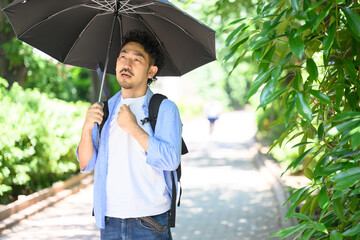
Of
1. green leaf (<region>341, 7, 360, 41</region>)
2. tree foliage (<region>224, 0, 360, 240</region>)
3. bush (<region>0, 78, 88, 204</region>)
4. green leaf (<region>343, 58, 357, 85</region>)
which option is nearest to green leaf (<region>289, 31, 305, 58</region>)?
tree foliage (<region>224, 0, 360, 240</region>)

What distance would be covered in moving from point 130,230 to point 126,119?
61 centimetres

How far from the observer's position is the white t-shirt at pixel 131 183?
307 centimetres

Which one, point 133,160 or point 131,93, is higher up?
point 131,93

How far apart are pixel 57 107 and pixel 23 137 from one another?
261cm

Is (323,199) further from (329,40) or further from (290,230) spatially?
(329,40)

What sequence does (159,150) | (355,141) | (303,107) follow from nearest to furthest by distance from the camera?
(355,141), (303,107), (159,150)

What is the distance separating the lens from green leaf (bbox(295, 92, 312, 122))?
87.0 inches

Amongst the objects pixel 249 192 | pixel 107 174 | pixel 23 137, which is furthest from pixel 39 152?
pixel 107 174

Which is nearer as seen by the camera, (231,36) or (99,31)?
(231,36)

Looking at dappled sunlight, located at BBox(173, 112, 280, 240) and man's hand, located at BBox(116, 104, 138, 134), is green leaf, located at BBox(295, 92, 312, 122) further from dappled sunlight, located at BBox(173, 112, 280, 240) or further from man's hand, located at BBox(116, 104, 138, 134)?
dappled sunlight, located at BBox(173, 112, 280, 240)

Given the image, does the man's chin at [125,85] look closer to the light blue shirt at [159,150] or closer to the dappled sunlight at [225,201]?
the light blue shirt at [159,150]

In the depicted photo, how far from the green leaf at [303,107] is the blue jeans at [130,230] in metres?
1.23

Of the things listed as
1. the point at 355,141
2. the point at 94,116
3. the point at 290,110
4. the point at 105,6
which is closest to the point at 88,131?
the point at 94,116

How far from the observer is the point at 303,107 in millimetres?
2238
